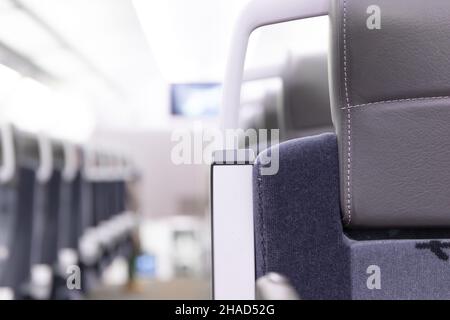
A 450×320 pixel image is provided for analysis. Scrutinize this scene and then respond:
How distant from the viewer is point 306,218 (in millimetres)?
718

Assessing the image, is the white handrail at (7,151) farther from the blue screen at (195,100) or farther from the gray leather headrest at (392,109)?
the blue screen at (195,100)

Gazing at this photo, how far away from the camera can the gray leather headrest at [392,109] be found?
66cm

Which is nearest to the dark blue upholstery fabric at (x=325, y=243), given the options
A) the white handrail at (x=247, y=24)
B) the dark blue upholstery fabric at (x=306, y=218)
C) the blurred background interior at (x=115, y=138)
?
the dark blue upholstery fabric at (x=306, y=218)

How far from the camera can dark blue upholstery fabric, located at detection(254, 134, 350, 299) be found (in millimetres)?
714

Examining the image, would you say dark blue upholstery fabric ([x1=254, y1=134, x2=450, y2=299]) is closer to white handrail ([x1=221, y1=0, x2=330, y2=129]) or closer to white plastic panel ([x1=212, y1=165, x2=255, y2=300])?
white plastic panel ([x1=212, y1=165, x2=255, y2=300])

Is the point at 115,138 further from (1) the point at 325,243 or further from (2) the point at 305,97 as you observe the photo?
(1) the point at 325,243

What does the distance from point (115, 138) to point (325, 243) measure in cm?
525

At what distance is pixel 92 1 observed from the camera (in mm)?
4184

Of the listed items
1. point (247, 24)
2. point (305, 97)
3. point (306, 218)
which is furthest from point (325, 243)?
point (305, 97)

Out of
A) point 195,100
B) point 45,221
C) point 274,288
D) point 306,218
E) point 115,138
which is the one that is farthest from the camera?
point 115,138

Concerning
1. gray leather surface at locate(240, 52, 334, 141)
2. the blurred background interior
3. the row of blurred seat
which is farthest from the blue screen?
gray leather surface at locate(240, 52, 334, 141)

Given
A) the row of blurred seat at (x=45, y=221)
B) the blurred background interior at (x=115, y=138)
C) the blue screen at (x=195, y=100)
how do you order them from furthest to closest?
the blue screen at (x=195, y=100), the blurred background interior at (x=115, y=138), the row of blurred seat at (x=45, y=221)

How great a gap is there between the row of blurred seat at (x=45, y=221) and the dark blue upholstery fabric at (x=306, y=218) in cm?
54
